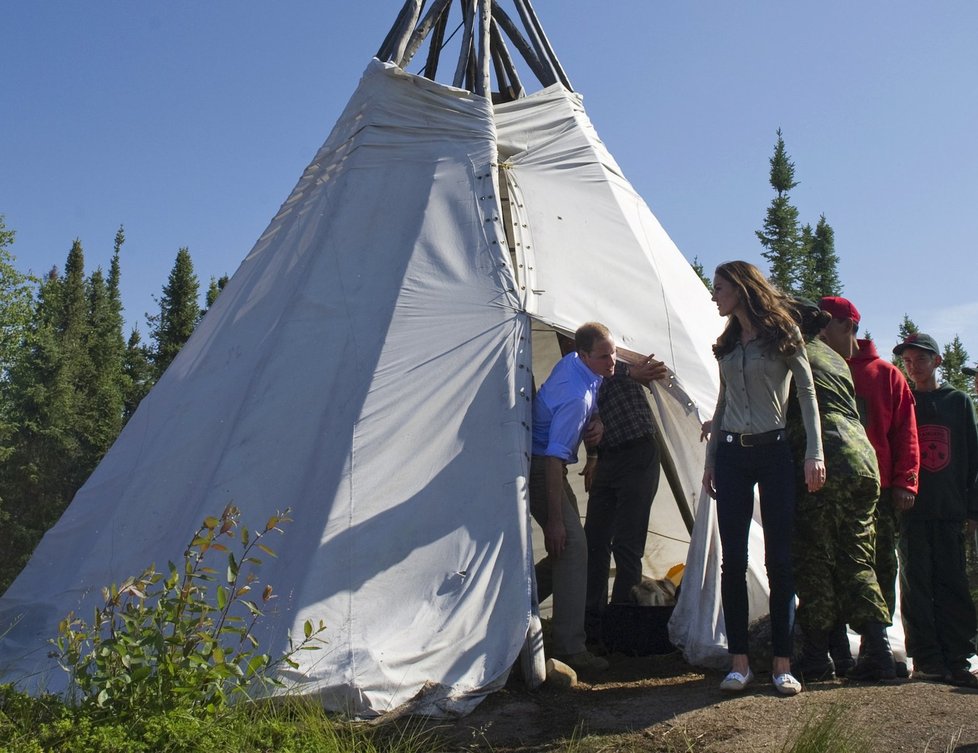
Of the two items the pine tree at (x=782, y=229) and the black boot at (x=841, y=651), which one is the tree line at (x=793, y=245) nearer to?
the pine tree at (x=782, y=229)

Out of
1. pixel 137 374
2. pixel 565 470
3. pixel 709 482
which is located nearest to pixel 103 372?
pixel 137 374

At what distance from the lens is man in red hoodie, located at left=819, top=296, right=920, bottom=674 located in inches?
179

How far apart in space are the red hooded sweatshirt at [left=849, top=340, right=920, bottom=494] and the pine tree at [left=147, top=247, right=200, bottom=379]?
32.3 m

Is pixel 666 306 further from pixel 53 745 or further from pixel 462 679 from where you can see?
pixel 53 745

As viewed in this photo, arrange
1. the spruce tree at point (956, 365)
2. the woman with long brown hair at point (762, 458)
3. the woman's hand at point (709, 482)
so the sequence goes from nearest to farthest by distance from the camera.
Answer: the woman with long brown hair at point (762, 458) < the woman's hand at point (709, 482) < the spruce tree at point (956, 365)

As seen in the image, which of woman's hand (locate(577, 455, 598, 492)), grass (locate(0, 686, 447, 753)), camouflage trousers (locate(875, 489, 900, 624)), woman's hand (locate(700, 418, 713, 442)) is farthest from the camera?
woman's hand (locate(577, 455, 598, 492))

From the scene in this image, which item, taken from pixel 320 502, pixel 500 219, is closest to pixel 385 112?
pixel 500 219

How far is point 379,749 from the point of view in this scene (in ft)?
11.4

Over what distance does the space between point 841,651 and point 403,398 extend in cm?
235

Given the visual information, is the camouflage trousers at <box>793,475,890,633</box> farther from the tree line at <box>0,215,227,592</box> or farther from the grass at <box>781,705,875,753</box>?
the tree line at <box>0,215,227,592</box>

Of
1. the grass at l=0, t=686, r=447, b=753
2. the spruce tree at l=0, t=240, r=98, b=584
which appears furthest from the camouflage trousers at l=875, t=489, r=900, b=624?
the spruce tree at l=0, t=240, r=98, b=584

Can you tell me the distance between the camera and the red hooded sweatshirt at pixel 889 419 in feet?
15.0

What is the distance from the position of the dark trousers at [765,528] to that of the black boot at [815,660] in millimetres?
272

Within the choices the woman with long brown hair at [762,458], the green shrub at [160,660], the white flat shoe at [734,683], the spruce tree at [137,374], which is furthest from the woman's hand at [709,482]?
→ the spruce tree at [137,374]
